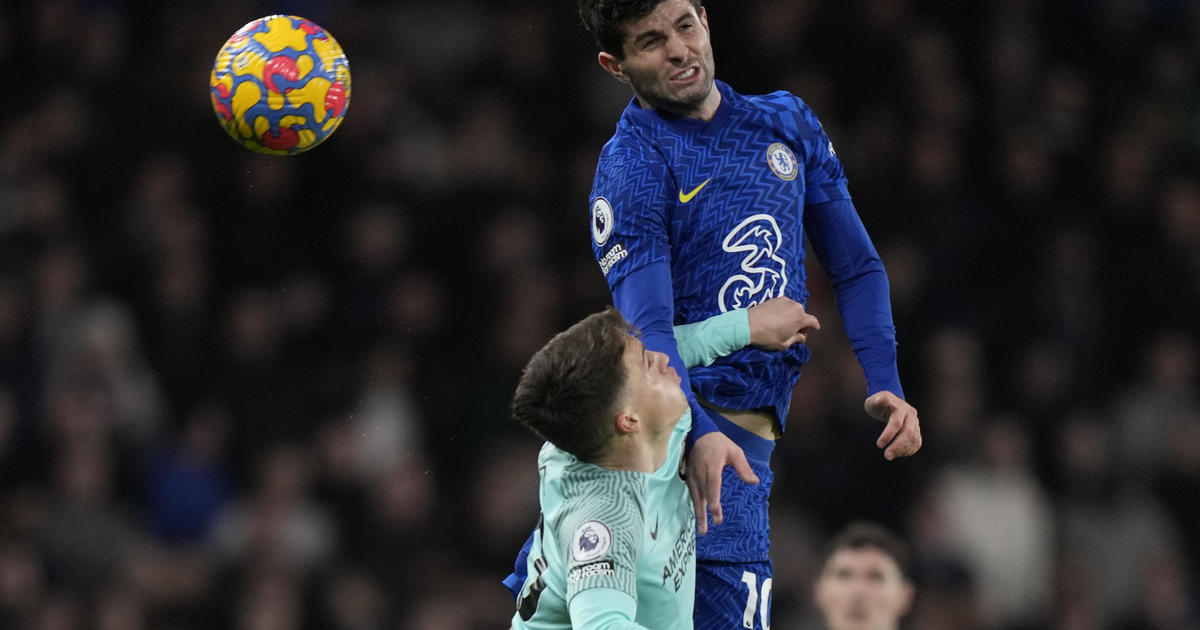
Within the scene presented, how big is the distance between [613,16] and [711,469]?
1.12 m

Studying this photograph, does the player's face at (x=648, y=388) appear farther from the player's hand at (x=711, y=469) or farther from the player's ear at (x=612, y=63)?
the player's ear at (x=612, y=63)

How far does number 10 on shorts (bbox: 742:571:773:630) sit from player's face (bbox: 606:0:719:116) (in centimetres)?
116

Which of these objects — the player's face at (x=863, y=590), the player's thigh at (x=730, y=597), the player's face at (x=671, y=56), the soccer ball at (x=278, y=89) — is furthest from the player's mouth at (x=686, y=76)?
the player's face at (x=863, y=590)

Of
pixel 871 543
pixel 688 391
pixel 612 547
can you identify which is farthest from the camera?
pixel 871 543

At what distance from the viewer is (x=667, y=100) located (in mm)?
4039

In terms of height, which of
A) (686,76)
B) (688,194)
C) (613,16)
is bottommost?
(688,194)

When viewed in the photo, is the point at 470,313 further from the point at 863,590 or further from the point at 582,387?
the point at 582,387

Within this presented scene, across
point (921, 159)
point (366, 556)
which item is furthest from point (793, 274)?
point (921, 159)

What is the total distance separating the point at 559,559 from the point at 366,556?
4787mm

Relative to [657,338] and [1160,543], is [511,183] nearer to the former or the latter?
[1160,543]

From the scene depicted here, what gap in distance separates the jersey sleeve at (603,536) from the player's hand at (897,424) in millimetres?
672

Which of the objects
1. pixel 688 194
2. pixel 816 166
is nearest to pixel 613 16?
pixel 688 194

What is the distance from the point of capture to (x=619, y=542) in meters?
3.58

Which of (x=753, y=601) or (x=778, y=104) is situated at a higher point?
(x=778, y=104)
